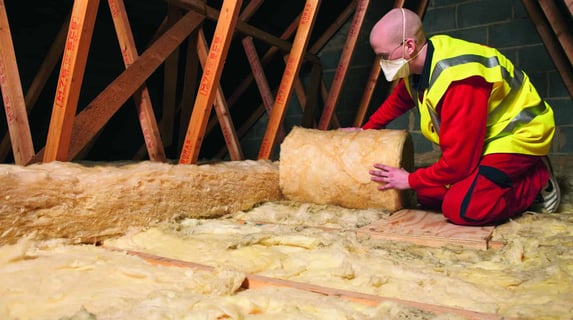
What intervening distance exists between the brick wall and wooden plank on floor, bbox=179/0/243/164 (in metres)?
2.32

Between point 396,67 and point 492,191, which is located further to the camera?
point 396,67

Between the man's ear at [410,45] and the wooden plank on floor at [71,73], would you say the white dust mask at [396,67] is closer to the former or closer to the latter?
the man's ear at [410,45]

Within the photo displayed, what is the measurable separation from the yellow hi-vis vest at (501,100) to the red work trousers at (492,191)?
52 mm

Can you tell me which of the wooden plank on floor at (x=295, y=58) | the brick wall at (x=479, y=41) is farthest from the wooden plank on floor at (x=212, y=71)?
the brick wall at (x=479, y=41)

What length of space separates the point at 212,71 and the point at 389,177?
1.04 meters

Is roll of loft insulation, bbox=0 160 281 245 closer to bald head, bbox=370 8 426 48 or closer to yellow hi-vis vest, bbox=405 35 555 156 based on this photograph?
bald head, bbox=370 8 426 48

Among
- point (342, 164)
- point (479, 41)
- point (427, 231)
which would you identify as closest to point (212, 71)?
point (342, 164)

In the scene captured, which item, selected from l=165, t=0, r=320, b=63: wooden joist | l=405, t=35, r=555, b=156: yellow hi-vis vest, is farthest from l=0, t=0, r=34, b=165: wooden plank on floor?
l=405, t=35, r=555, b=156: yellow hi-vis vest

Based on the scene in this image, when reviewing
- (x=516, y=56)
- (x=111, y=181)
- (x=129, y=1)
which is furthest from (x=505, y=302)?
(x=516, y=56)

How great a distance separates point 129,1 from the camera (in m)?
3.19

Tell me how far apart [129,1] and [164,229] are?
1985 millimetres

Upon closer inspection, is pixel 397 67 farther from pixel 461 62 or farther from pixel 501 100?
pixel 501 100

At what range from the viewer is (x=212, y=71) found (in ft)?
7.57

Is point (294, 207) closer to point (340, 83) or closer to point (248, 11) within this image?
point (340, 83)
